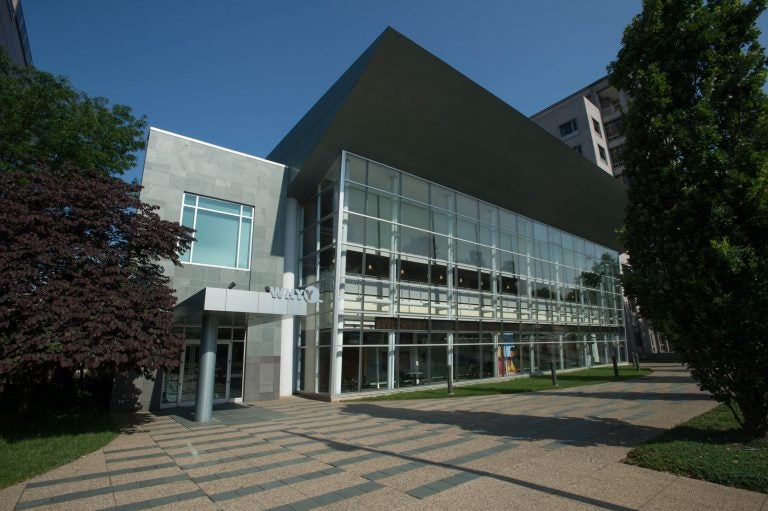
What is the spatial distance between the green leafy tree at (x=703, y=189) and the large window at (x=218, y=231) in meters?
14.1

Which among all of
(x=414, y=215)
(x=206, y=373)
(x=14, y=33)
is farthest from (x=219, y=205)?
(x=14, y=33)

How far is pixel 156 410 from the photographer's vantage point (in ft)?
46.1

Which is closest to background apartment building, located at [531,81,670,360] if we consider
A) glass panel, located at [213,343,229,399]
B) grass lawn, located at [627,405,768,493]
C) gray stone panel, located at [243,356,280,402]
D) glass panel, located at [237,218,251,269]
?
glass panel, located at [237,218,251,269]

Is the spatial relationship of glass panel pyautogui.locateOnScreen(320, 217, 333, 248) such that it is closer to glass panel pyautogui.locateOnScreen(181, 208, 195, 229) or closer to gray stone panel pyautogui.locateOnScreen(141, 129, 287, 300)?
gray stone panel pyautogui.locateOnScreen(141, 129, 287, 300)

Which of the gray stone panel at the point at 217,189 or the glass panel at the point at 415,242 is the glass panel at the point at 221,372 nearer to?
the gray stone panel at the point at 217,189

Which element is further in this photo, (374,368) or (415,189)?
(415,189)

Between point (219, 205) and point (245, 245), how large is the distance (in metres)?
1.96

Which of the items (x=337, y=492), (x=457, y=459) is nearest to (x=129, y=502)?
(x=337, y=492)

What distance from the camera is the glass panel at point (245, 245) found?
684 inches

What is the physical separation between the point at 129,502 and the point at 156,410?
986 cm

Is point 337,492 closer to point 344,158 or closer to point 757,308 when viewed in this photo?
point 757,308

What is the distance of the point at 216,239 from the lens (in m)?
16.8

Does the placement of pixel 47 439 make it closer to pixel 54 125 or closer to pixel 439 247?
pixel 54 125

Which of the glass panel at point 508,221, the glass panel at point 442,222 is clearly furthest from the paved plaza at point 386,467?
the glass panel at point 508,221
